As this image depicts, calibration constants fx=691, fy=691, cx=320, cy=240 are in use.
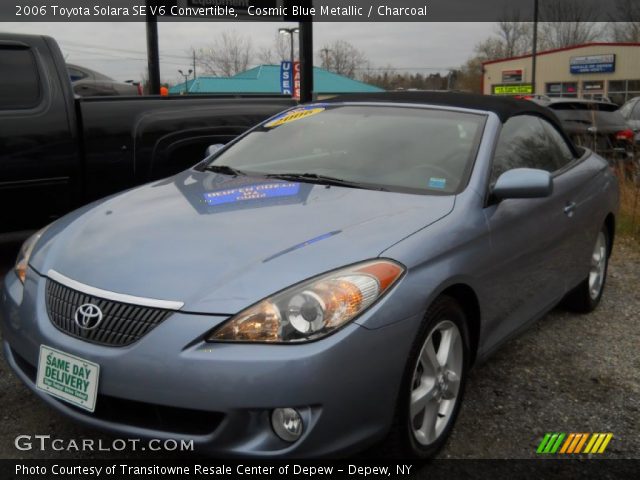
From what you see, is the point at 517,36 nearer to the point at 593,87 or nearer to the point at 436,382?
the point at 593,87

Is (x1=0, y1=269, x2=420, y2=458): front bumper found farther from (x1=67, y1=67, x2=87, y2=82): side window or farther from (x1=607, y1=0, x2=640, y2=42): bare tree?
(x1=607, y1=0, x2=640, y2=42): bare tree

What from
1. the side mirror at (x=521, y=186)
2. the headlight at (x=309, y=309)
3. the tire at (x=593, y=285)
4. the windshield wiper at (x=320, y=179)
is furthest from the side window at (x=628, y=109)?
the headlight at (x=309, y=309)

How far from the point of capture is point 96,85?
879 centimetres

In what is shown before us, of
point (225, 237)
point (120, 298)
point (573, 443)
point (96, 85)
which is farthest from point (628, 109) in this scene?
point (120, 298)

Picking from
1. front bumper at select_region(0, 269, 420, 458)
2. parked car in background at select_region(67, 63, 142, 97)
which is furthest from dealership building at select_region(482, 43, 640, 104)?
front bumper at select_region(0, 269, 420, 458)

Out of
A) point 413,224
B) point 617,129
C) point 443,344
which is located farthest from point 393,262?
point 617,129

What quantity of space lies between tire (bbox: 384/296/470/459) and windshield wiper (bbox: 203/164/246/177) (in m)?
1.49

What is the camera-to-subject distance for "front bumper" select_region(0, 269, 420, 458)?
2.21 meters

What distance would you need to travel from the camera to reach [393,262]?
8.27 feet

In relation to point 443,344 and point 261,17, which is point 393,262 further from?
point 261,17

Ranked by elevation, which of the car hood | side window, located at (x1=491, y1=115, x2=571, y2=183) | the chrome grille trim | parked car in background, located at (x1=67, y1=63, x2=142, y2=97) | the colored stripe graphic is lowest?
the colored stripe graphic

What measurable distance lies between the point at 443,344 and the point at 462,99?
1803mm

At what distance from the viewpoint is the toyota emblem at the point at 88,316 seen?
2391mm

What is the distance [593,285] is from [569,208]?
1.05 meters
